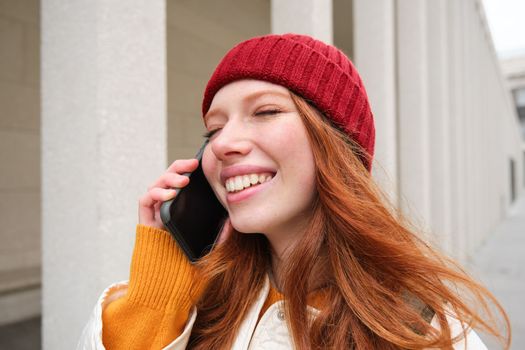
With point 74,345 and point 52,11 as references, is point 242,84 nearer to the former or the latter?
point 52,11

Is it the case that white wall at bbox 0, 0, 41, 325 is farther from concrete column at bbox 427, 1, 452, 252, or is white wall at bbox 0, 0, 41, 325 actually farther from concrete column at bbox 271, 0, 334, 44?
concrete column at bbox 427, 1, 452, 252

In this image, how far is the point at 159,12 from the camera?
1.57m

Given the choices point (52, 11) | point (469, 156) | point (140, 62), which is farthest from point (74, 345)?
point (469, 156)

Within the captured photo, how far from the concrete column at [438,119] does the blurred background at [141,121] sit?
0.02 meters

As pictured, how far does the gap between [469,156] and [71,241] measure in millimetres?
8563

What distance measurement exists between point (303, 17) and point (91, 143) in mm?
1659

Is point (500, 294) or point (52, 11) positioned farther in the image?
point (500, 294)

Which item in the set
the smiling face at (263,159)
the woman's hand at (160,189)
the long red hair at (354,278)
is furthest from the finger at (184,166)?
the long red hair at (354,278)

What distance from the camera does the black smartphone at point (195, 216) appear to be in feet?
3.92

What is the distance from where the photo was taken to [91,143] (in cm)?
135

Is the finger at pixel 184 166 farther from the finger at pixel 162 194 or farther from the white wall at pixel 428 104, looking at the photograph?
the white wall at pixel 428 104

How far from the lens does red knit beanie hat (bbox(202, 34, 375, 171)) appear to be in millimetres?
1174

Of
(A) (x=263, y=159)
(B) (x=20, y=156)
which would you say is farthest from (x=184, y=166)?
(B) (x=20, y=156)

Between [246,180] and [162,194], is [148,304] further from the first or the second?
[246,180]
